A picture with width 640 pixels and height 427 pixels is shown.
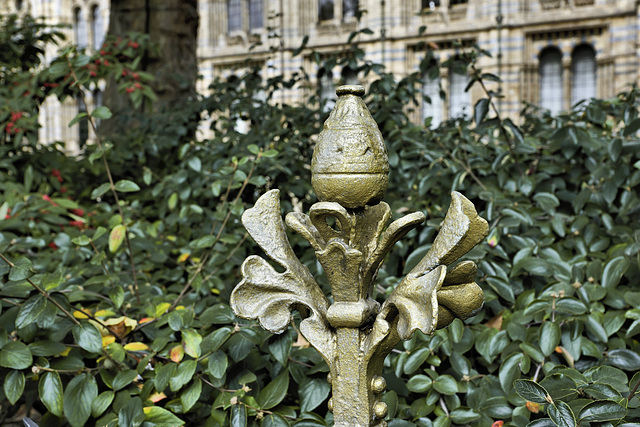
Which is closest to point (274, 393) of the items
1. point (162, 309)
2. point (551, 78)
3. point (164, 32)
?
point (162, 309)

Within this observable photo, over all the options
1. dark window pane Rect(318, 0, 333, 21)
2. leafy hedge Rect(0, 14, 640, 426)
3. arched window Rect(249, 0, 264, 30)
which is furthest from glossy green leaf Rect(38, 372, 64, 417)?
arched window Rect(249, 0, 264, 30)

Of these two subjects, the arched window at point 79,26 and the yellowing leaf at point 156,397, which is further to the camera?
the arched window at point 79,26

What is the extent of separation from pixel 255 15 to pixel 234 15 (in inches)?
26.4

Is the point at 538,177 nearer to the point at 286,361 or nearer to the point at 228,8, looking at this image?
the point at 286,361

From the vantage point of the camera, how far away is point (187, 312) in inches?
58.8

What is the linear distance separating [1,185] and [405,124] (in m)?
1.93

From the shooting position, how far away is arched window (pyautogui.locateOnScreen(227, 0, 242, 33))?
1596 cm

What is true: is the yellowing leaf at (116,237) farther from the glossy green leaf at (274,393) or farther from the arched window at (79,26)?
the arched window at (79,26)

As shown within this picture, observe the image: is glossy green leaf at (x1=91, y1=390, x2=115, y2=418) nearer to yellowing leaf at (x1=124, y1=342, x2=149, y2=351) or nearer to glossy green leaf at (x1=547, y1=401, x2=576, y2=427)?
yellowing leaf at (x1=124, y1=342, x2=149, y2=351)

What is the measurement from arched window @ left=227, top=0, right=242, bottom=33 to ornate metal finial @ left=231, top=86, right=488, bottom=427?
15963 mm

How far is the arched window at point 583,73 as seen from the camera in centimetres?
1262

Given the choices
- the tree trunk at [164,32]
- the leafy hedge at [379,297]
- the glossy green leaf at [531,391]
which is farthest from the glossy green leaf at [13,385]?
the tree trunk at [164,32]

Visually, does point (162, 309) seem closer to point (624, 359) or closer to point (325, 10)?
point (624, 359)

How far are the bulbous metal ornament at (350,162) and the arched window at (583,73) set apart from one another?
1317cm
